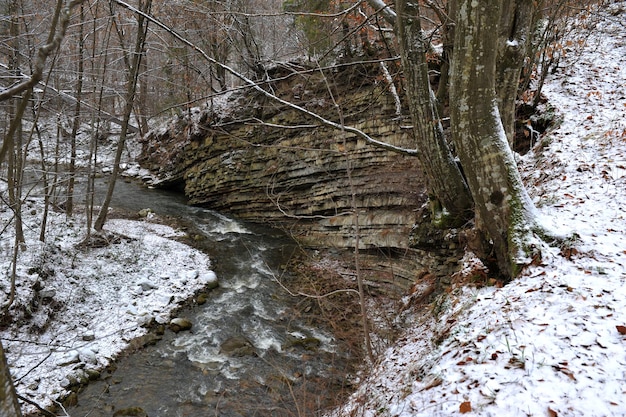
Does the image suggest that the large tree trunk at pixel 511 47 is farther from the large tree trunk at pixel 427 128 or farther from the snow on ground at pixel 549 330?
the snow on ground at pixel 549 330

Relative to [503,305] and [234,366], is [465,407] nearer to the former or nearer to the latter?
[503,305]

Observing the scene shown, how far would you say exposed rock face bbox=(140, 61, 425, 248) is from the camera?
33.3ft

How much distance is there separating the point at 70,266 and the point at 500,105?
972 centimetres

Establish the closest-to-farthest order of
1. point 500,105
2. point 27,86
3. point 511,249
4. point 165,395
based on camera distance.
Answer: point 27,86
point 511,249
point 500,105
point 165,395

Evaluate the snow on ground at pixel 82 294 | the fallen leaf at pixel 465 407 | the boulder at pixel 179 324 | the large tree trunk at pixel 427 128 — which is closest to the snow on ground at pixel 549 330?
the fallen leaf at pixel 465 407

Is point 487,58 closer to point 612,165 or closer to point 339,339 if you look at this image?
point 612,165

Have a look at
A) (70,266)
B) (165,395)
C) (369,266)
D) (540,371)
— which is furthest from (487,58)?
(70,266)

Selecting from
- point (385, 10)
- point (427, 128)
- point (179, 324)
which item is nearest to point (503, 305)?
point (427, 128)

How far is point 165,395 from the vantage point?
599 cm

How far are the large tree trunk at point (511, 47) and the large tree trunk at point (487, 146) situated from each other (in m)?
1.16

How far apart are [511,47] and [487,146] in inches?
64.5

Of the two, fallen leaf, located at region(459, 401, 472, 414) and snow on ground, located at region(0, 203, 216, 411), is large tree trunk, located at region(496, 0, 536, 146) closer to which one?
fallen leaf, located at region(459, 401, 472, 414)

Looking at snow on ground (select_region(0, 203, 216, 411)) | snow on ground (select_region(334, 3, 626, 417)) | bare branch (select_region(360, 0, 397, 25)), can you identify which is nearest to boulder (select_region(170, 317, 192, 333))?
snow on ground (select_region(0, 203, 216, 411))

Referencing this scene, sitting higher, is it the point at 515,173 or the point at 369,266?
the point at 515,173
